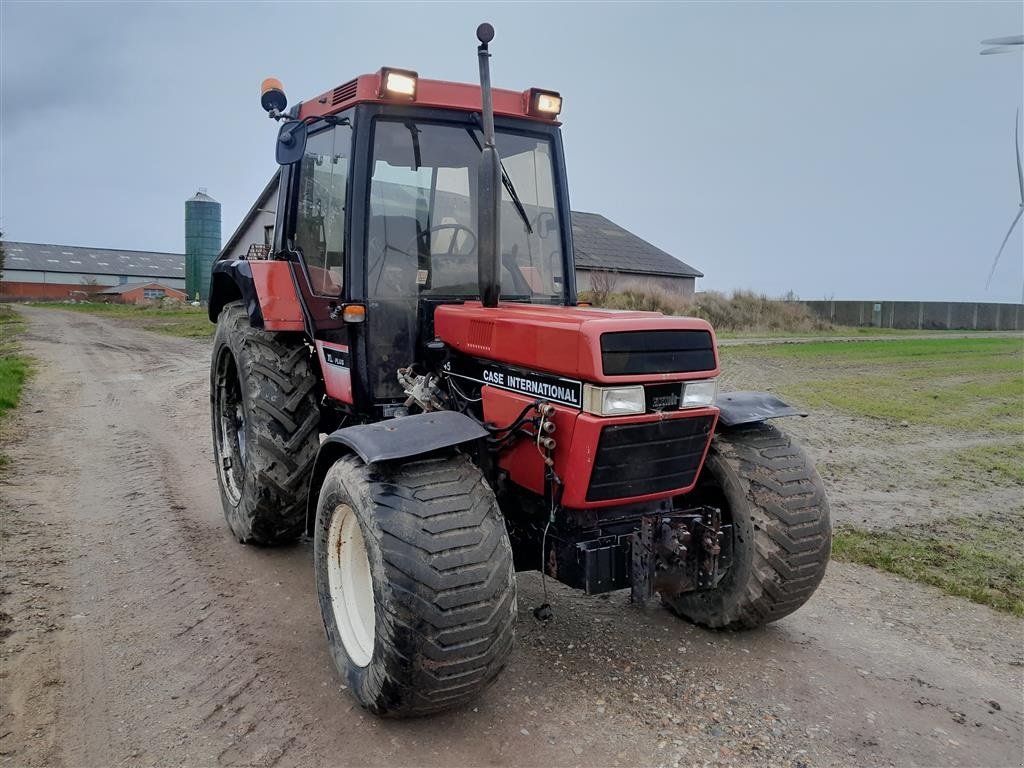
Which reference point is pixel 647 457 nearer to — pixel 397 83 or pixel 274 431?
pixel 397 83

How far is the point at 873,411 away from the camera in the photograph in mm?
11000

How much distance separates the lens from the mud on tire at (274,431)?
485 cm

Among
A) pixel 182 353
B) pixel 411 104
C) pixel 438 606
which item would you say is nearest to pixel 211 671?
pixel 438 606

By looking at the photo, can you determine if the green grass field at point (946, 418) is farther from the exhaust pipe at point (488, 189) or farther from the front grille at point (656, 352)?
the exhaust pipe at point (488, 189)

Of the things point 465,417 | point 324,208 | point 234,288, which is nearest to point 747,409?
point 465,417

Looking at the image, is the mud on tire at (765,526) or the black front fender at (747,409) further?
the black front fender at (747,409)

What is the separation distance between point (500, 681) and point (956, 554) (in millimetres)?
3492

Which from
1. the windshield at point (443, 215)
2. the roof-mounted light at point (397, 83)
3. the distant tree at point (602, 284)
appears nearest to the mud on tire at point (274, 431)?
the windshield at point (443, 215)

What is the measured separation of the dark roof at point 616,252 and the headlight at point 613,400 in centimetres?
2540

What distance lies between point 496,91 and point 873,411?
8399mm

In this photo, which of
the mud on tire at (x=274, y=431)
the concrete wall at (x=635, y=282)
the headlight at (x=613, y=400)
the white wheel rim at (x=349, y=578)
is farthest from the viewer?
the concrete wall at (x=635, y=282)

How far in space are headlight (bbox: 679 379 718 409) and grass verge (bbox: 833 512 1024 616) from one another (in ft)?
7.98

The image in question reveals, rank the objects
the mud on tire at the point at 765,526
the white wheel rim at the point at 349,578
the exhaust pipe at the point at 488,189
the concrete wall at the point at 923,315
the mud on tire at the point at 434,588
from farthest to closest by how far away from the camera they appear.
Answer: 1. the concrete wall at the point at 923,315
2. the mud on tire at the point at 765,526
3. the white wheel rim at the point at 349,578
4. the exhaust pipe at the point at 488,189
5. the mud on tire at the point at 434,588

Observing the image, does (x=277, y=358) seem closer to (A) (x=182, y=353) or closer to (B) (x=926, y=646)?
(B) (x=926, y=646)
